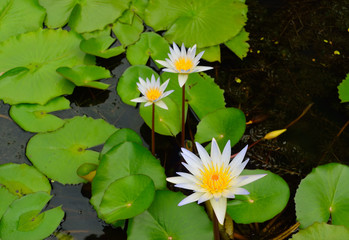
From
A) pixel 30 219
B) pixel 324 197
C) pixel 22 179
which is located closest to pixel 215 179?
pixel 324 197

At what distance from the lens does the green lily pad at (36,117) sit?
1961 millimetres

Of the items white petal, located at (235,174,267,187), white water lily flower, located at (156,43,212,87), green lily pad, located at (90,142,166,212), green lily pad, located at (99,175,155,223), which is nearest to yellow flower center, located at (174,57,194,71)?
white water lily flower, located at (156,43,212,87)

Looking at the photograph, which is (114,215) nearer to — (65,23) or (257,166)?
(257,166)

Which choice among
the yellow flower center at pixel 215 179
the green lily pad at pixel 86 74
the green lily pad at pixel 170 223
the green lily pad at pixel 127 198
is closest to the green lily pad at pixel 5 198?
the green lily pad at pixel 127 198

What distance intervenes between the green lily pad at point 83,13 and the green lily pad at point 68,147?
0.83m

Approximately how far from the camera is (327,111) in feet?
6.81

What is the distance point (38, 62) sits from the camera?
2234mm

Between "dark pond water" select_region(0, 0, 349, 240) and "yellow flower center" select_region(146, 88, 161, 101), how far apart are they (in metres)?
0.44

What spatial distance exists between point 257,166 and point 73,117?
43.6 inches

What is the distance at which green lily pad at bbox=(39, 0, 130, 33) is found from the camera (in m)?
2.42

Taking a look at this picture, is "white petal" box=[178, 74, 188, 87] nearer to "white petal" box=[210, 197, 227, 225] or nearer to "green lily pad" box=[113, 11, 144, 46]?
"white petal" box=[210, 197, 227, 225]

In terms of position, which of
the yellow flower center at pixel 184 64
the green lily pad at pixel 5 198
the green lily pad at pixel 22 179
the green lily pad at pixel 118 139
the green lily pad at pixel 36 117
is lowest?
the green lily pad at pixel 5 198

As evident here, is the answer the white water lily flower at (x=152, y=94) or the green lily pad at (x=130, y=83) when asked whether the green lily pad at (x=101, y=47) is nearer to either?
the green lily pad at (x=130, y=83)

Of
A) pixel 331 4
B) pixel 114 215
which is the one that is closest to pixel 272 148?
pixel 114 215
